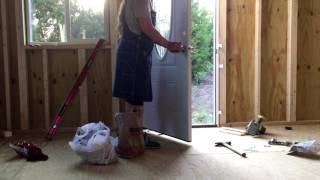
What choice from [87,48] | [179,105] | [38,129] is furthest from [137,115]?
[38,129]

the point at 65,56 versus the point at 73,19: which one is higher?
the point at 73,19

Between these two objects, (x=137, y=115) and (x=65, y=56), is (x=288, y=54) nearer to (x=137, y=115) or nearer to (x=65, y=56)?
(x=137, y=115)

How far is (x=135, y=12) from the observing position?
10.1 ft

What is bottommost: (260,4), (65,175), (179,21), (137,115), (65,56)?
(65,175)

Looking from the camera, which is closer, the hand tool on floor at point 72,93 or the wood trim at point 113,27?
the hand tool on floor at point 72,93

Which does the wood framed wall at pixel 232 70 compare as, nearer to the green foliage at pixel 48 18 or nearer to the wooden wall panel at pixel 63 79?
the wooden wall panel at pixel 63 79

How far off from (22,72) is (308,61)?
3.20 meters

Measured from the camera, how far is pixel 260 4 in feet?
14.2

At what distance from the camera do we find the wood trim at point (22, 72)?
3.97 m

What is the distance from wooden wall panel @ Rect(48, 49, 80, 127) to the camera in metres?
4.10

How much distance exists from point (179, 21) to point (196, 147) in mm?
1114

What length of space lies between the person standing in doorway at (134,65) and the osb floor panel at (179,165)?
19 centimetres

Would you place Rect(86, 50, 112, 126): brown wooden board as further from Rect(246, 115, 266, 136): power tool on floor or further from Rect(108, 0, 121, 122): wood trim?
Rect(246, 115, 266, 136): power tool on floor

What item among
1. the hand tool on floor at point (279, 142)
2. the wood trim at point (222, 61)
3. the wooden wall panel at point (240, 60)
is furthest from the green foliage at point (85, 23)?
the hand tool on floor at point (279, 142)
